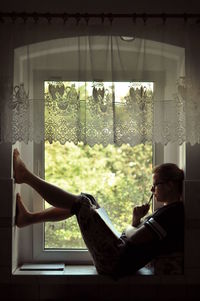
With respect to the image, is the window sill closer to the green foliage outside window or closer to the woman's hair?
the green foliage outside window

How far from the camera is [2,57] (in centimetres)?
205

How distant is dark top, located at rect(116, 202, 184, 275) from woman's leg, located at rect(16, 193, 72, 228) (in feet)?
1.13

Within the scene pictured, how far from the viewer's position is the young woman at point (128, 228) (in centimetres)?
200

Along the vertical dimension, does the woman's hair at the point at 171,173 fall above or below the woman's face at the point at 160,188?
above

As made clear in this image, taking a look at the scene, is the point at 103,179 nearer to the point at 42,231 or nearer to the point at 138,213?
the point at 138,213

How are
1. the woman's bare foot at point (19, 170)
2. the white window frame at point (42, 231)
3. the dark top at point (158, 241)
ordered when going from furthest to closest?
the white window frame at point (42, 231) → the woman's bare foot at point (19, 170) → the dark top at point (158, 241)

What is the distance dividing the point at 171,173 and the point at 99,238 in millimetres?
455

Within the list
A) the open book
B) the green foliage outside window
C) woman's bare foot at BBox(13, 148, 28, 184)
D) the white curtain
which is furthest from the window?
the white curtain

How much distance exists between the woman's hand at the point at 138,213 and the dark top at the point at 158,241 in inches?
4.8

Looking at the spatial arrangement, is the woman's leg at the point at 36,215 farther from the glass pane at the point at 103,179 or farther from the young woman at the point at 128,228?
the glass pane at the point at 103,179

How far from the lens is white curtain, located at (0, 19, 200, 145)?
6.59 ft

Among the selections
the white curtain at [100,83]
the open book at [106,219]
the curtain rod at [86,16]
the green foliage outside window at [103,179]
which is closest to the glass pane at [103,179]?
the green foliage outside window at [103,179]

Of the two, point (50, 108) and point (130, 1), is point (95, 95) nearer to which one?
point (50, 108)

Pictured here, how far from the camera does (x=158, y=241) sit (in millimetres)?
2008
